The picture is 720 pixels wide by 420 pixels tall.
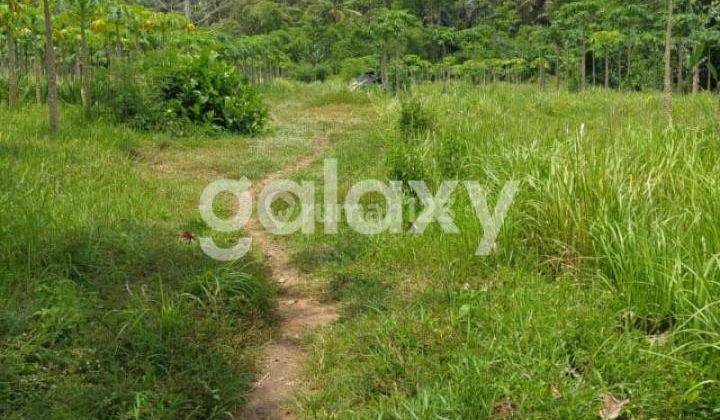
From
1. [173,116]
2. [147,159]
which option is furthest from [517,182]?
[173,116]

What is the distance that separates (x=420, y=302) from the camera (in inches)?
151

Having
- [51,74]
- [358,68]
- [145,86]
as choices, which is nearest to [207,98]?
[145,86]

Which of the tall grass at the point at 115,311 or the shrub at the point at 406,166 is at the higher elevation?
the shrub at the point at 406,166

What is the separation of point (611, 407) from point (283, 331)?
1953 millimetres

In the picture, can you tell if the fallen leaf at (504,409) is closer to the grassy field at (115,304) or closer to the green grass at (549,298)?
the green grass at (549,298)

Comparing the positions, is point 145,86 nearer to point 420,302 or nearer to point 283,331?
point 283,331

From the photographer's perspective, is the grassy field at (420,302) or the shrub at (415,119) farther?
the shrub at (415,119)

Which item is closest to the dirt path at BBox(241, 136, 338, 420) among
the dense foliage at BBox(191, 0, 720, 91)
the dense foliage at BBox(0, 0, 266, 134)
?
the dense foliage at BBox(0, 0, 266, 134)

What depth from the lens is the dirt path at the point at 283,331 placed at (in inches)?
125

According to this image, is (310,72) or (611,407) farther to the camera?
(310,72)

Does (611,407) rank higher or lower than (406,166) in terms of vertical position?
lower

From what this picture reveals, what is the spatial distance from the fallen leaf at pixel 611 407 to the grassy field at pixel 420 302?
0.12 feet

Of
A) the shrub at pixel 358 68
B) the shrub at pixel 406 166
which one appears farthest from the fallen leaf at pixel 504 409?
the shrub at pixel 358 68

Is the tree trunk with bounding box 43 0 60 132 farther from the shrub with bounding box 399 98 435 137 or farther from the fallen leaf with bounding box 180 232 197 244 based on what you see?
the fallen leaf with bounding box 180 232 197 244
